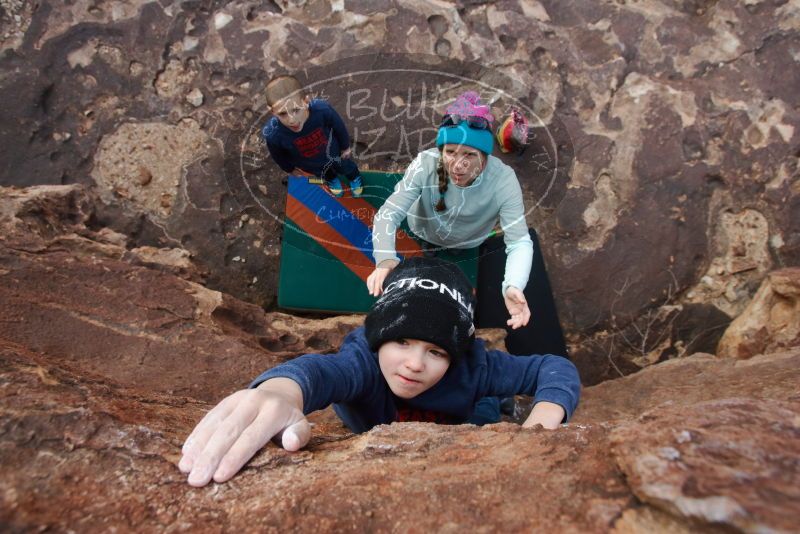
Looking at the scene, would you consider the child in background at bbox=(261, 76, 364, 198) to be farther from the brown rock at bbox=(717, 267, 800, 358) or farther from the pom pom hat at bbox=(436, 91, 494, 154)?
the brown rock at bbox=(717, 267, 800, 358)

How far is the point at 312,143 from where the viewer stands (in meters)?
3.09

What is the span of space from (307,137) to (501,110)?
4.59ft

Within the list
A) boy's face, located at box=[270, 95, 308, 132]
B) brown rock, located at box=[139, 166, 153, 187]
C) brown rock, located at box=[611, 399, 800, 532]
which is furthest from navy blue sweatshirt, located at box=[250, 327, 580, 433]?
brown rock, located at box=[139, 166, 153, 187]

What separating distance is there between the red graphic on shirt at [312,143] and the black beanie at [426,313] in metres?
1.58

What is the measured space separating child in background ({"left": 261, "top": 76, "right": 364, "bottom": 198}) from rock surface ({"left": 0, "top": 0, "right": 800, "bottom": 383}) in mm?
428

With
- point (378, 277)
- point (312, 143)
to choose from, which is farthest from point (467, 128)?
point (312, 143)

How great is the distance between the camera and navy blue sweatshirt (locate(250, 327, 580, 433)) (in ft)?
5.43

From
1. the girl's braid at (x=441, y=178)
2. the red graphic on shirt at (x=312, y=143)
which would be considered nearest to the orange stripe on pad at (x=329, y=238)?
the red graphic on shirt at (x=312, y=143)

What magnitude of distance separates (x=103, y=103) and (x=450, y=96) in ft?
7.71

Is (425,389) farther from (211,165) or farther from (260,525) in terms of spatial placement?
(211,165)

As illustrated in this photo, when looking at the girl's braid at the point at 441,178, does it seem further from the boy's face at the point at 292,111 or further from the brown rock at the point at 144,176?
the brown rock at the point at 144,176

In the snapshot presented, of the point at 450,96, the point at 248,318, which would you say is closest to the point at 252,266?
the point at 248,318

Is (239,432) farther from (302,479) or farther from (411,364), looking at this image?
(411,364)

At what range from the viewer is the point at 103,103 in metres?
3.75
